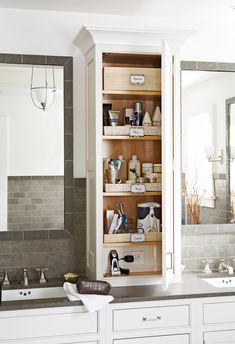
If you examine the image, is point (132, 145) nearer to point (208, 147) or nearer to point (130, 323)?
point (208, 147)

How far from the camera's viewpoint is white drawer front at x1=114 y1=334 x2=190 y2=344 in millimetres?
2936

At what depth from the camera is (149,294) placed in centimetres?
302

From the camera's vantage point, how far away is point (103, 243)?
3.23m

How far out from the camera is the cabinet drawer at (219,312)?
3043 mm

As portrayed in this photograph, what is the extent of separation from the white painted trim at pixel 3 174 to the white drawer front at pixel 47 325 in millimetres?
740

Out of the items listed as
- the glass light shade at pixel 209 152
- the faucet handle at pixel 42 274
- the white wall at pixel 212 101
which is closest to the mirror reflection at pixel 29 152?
the faucet handle at pixel 42 274

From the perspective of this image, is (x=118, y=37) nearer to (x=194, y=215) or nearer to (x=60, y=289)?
(x=194, y=215)

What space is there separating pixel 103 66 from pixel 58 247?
1.21m

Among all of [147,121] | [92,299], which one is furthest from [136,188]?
[92,299]

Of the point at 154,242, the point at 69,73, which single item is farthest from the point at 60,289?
the point at 69,73

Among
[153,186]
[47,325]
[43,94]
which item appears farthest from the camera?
[43,94]

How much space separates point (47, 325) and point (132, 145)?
4.19 ft

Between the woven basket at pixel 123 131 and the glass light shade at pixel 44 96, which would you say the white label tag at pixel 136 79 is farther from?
the glass light shade at pixel 44 96

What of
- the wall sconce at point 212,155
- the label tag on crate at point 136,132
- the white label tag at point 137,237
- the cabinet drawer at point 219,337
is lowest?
the cabinet drawer at point 219,337
